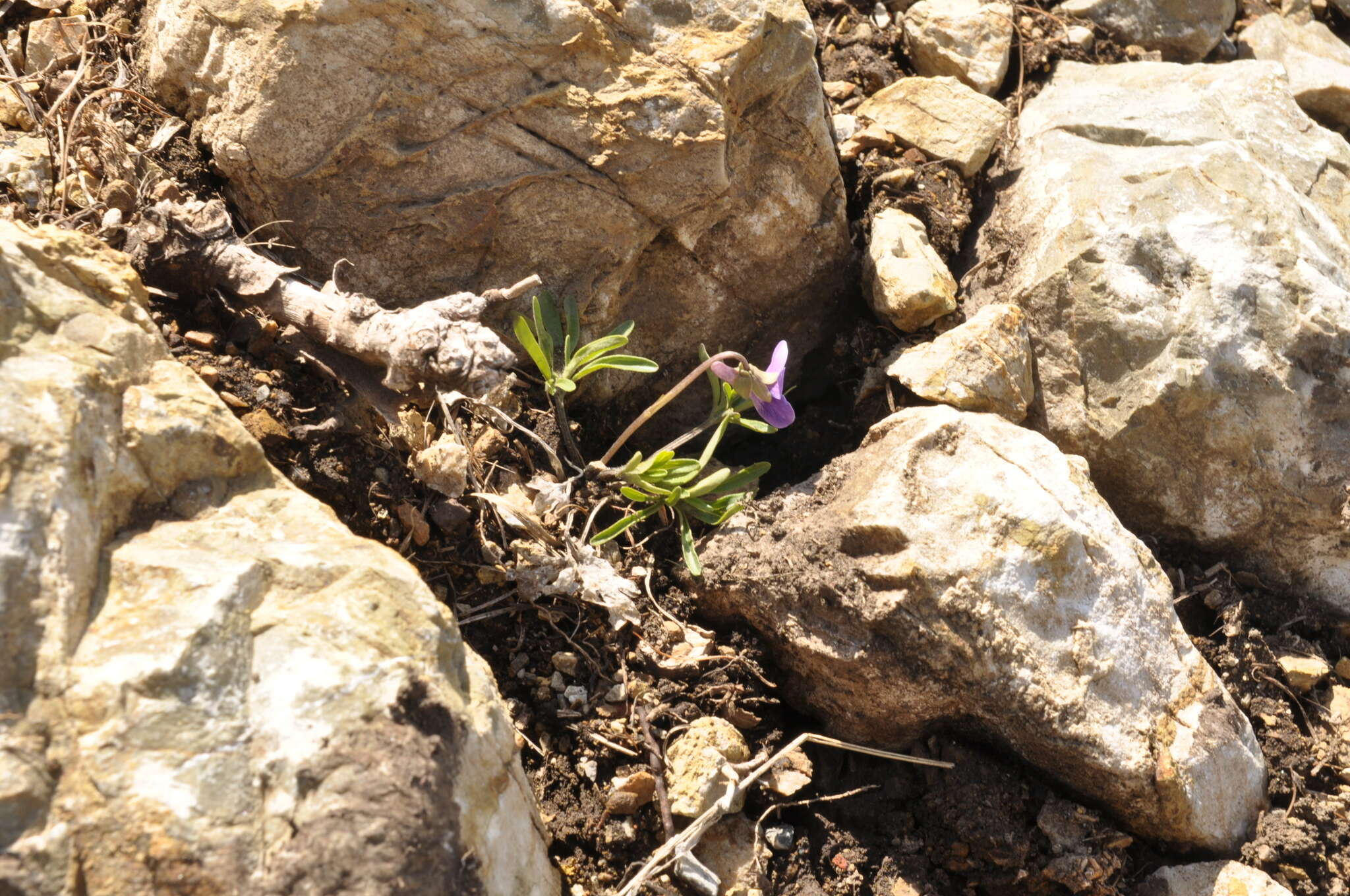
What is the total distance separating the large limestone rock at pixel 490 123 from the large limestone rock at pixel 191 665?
2.68ft

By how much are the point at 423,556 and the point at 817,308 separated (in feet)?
5.51

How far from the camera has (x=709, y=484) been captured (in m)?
2.98

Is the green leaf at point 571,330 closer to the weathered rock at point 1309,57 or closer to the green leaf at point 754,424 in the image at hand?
the green leaf at point 754,424

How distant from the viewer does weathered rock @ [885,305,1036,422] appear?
9.95 ft

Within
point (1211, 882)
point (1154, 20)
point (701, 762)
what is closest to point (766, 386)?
point (701, 762)

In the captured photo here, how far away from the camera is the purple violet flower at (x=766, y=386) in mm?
2928

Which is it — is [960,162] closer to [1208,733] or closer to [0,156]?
[1208,733]

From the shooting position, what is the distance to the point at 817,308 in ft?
11.5

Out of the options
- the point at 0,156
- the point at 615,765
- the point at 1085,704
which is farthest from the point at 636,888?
the point at 0,156

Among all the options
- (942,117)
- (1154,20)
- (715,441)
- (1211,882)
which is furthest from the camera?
(1154,20)

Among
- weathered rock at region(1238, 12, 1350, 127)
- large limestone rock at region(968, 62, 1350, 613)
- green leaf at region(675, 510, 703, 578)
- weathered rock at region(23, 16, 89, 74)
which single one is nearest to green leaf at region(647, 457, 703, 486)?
green leaf at region(675, 510, 703, 578)

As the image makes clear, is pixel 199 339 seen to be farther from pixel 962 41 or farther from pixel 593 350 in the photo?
pixel 962 41

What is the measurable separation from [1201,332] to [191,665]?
291 centimetres

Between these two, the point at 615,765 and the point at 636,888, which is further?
the point at 615,765
